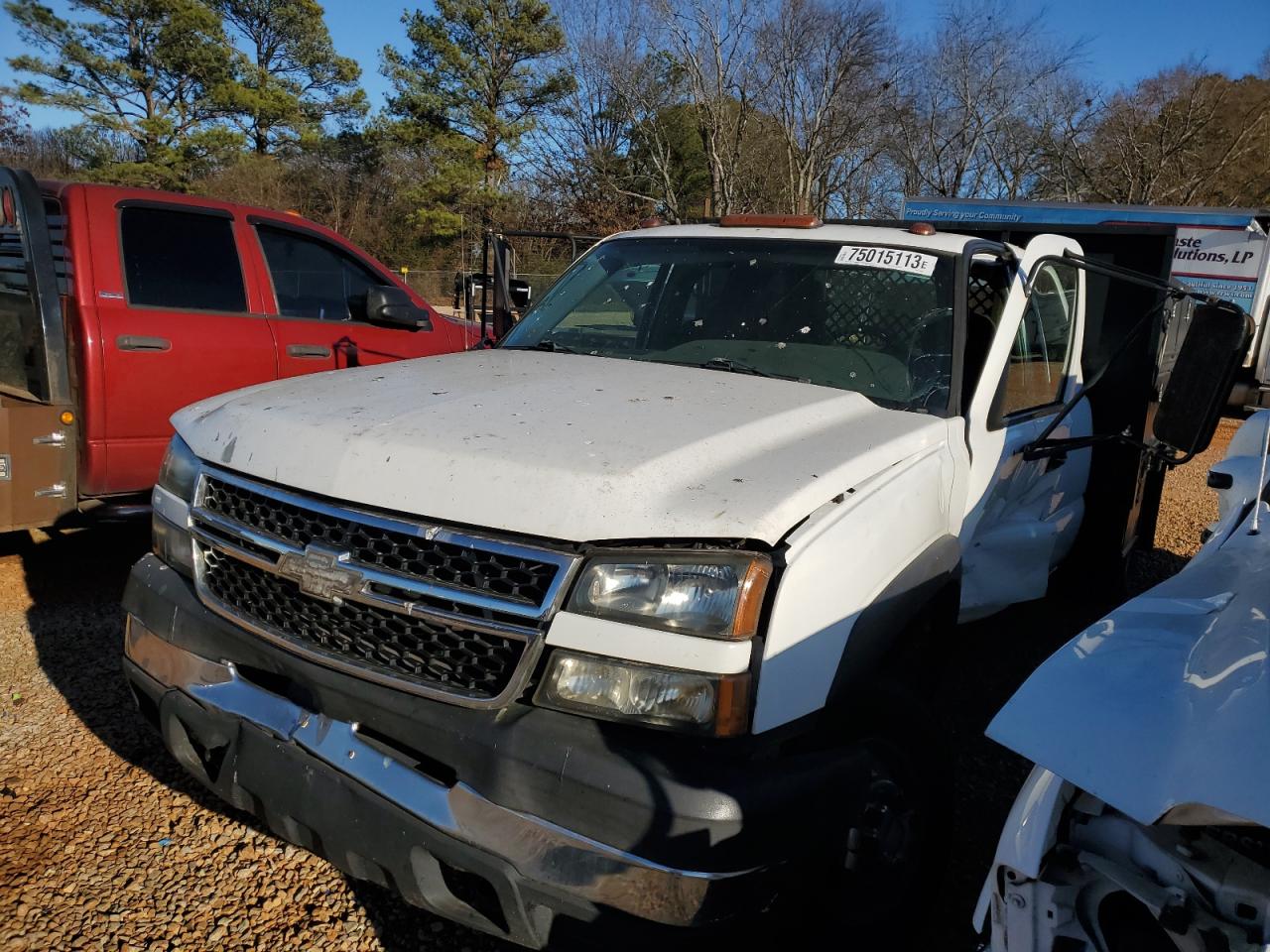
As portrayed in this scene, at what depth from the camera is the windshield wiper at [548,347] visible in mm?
3552

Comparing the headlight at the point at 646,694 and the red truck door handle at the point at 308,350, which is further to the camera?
the red truck door handle at the point at 308,350

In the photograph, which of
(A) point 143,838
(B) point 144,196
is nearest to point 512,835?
(A) point 143,838

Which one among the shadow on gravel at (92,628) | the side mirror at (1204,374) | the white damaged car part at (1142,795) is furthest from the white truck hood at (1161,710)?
the shadow on gravel at (92,628)

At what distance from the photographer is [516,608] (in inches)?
77.5

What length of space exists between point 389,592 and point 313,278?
4.13 m

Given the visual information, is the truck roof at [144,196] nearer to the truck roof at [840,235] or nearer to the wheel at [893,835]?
the truck roof at [840,235]

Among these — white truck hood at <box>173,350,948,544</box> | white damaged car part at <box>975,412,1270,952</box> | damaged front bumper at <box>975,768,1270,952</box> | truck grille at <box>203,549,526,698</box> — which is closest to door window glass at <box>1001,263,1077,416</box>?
white truck hood at <box>173,350,948,544</box>

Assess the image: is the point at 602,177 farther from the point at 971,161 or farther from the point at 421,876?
the point at 421,876

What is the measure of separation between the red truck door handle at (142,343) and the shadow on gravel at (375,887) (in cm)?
124

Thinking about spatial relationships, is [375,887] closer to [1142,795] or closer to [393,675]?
[393,675]

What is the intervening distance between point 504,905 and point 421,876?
0.67 feet

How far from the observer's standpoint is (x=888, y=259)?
3.31 metres

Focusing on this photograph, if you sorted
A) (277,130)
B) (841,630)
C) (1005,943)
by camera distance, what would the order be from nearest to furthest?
1. (1005,943)
2. (841,630)
3. (277,130)

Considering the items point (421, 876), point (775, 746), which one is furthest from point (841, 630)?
point (421, 876)
